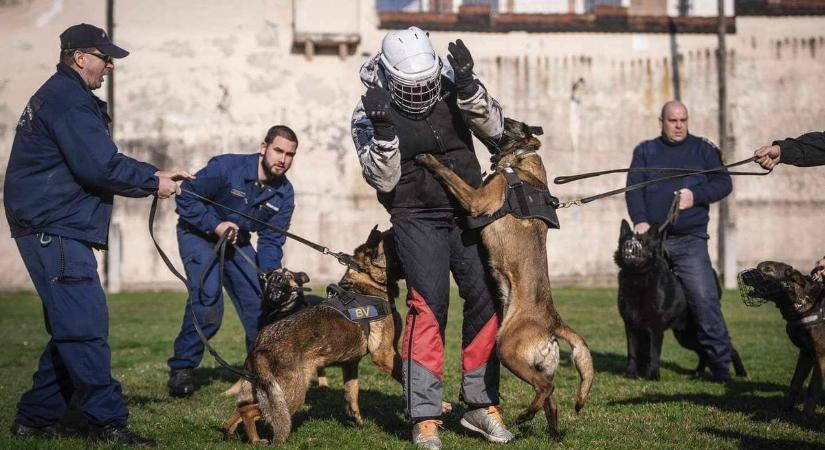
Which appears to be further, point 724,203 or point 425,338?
point 724,203

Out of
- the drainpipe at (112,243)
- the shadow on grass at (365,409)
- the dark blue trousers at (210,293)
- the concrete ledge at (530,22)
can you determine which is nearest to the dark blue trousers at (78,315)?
the shadow on grass at (365,409)

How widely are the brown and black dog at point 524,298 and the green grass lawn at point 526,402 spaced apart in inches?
16.9

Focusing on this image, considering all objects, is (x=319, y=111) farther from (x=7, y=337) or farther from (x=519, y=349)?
(x=519, y=349)

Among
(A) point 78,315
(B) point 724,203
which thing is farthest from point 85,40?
(B) point 724,203

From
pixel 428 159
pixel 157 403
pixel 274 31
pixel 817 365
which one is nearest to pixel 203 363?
pixel 157 403

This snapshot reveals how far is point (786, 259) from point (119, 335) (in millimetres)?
15672

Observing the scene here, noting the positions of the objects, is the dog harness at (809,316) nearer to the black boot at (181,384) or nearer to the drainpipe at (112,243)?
the black boot at (181,384)

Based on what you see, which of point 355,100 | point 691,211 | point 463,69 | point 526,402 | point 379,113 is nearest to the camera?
point 379,113

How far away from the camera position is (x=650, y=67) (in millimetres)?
21141

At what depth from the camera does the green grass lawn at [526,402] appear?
5.52 m

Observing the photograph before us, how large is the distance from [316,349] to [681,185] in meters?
4.37

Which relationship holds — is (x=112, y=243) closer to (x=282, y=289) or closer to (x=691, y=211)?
(x=282, y=289)

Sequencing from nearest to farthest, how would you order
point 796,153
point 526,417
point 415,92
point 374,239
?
1. point 415,92
2. point 526,417
3. point 796,153
4. point 374,239

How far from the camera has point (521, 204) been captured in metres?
5.46
